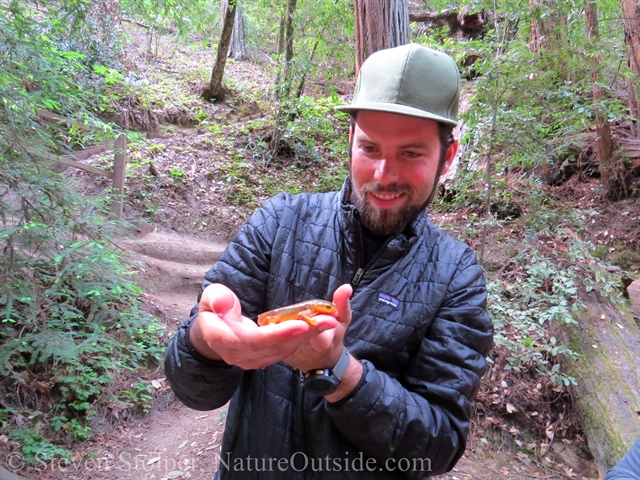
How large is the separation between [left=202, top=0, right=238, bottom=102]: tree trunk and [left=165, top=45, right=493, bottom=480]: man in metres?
14.2

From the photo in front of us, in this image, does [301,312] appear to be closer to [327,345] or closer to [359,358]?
[327,345]

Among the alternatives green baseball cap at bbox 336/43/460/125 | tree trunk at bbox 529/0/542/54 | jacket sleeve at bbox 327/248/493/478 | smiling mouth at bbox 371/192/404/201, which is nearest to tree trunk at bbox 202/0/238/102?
tree trunk at bbox 529/0/542/54

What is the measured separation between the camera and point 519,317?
498 centimetres

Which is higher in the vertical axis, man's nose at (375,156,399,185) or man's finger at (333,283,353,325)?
man's nose at (375,156,399,185)

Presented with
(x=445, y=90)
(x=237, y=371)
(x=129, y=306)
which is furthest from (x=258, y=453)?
(x=129, y=306)

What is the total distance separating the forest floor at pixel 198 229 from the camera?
4.48 m

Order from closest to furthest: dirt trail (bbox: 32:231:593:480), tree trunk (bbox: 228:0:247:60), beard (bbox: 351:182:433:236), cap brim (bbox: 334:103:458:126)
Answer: cap brim (bbox: 334:103:458:126)
beard (bbox: 351:182:433:236)
dirt trail (bbox: 32:231:593:480)
tree trunk (bbox: 228:0:247:60)

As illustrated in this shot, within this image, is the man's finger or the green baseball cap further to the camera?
the green baseball cap

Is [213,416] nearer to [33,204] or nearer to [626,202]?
[33,204]

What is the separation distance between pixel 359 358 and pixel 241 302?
489mm

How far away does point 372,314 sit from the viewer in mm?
1562

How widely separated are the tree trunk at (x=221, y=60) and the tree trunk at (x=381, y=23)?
440 inches

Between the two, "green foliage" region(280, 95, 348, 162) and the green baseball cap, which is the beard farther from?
"green foliage" region(280, 95, 348, 162)

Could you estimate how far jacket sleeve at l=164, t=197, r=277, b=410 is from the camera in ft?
4.75
